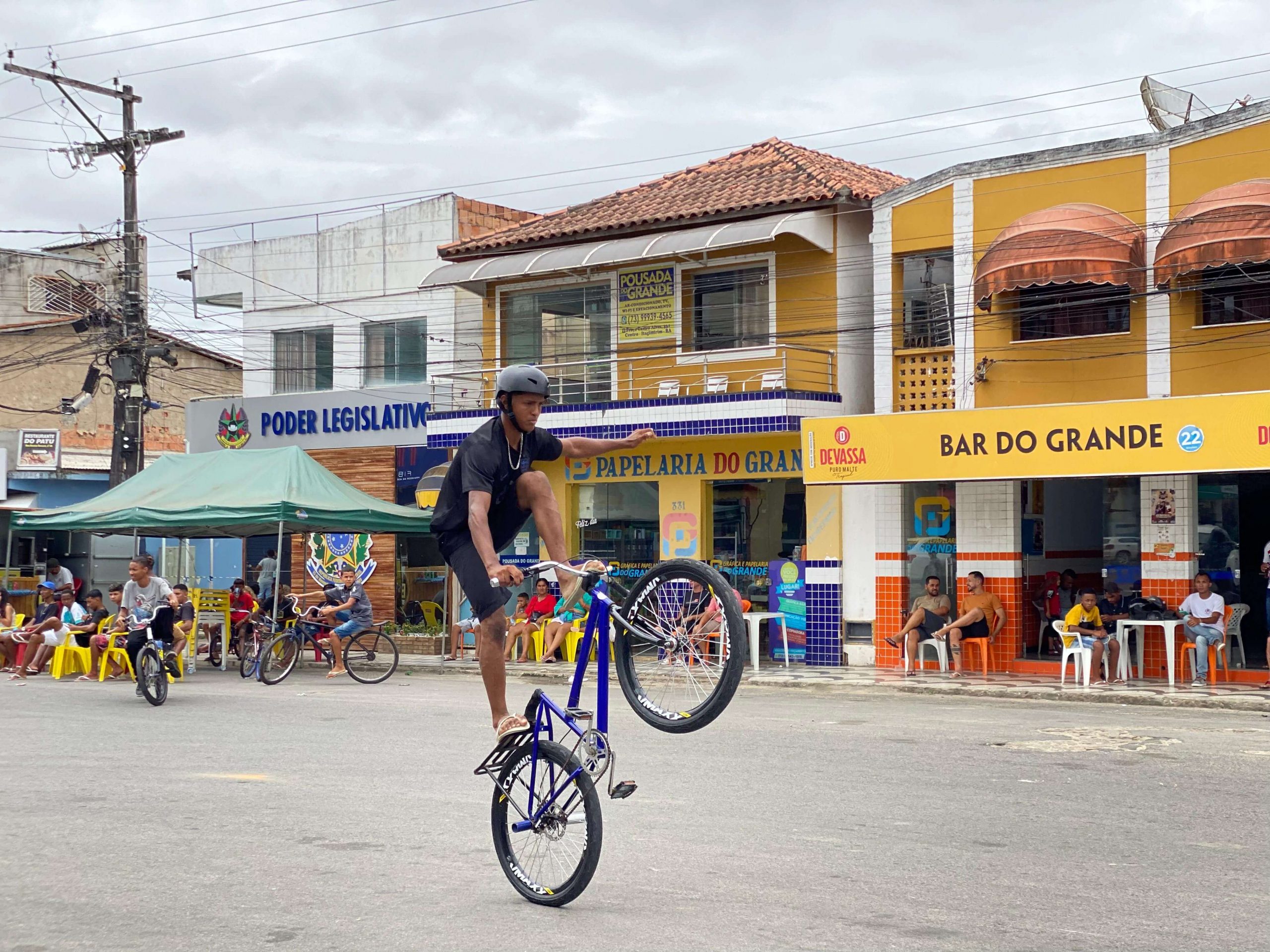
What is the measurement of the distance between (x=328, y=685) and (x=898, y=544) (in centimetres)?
896

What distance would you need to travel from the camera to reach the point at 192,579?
29.6 m

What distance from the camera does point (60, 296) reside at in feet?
146

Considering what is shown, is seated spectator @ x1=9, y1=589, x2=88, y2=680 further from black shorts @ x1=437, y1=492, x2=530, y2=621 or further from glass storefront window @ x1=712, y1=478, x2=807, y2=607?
black shorts @ x1=437, y1=492, x2=530, y2=621

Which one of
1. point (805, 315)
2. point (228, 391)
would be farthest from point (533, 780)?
point (228, 391)

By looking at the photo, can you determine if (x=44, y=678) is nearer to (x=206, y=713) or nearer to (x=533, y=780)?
(x=206, y=713)

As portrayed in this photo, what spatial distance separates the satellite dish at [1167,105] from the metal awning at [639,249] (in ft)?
17.0

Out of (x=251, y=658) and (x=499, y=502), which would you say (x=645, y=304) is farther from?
(x=499, y=502)

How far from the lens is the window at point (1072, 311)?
20.7 metres

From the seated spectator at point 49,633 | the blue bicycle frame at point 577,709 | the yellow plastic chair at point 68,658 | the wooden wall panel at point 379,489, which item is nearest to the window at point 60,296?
the wooden wall panel at point 379,489

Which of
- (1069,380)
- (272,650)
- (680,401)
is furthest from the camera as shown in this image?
(680,401)

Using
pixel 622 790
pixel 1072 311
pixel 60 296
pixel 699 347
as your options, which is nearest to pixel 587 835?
pixel 622 790

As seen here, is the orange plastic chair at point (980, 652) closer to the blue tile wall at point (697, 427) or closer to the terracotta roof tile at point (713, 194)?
the blue tile wall at point (697, 427)

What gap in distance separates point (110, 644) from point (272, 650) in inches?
112

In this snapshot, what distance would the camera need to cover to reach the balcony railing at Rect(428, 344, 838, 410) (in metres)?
24.3
